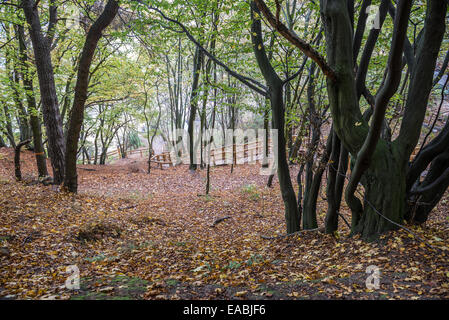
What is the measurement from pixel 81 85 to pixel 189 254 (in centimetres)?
574

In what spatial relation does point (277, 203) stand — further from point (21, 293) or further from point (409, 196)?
point (21, 293)

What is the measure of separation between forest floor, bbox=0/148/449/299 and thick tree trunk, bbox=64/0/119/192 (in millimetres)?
804

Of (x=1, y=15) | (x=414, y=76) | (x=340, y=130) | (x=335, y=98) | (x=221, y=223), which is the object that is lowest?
(x=221, y=223)

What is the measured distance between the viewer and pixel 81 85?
24.5 ft

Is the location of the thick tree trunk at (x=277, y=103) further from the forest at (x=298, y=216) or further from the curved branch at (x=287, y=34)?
the curved branch at (x=287, y=34)

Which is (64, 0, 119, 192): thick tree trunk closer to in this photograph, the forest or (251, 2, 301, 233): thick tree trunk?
the forest

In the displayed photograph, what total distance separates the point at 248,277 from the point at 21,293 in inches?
103

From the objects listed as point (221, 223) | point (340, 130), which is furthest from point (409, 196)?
point (221, 223)

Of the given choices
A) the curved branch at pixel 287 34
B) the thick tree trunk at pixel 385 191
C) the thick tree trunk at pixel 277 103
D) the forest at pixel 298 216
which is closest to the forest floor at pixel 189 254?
the forest at pixel 298 216

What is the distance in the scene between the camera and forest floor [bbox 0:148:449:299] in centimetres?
287

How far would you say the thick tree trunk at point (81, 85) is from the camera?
705cm

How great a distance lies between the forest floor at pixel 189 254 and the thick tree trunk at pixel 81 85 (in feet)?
2.64
